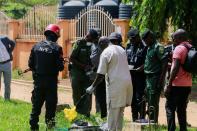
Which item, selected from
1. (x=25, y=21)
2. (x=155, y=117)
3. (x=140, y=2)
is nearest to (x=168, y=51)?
(x=155, y=117)

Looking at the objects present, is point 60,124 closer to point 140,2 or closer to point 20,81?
point 140,2

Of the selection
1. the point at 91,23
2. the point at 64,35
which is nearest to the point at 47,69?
the point at 91,23

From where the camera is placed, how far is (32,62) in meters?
9.19

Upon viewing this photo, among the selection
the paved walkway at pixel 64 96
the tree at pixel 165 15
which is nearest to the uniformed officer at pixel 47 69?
the paved walkway at pixel 64 96

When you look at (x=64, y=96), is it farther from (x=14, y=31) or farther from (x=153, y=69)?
(x=14, y=31)

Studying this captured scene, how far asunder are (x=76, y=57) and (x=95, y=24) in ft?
29.7

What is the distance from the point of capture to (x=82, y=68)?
34.9 ft

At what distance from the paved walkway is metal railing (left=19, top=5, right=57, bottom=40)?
327 cm

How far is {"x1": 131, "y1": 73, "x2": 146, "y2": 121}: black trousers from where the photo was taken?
10289 millimetres

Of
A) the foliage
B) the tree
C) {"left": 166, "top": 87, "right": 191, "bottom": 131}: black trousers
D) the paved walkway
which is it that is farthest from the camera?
the foliage

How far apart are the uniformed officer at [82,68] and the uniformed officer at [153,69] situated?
118 centimetres

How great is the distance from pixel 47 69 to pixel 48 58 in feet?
0.62

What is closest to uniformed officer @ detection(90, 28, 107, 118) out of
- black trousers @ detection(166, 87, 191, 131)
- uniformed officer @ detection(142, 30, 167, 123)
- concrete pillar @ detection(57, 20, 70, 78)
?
uniformed officer @ detection(142, 30, 167, 123)

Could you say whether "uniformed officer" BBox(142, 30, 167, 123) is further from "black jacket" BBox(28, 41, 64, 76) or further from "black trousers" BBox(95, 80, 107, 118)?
"black jacket" BBox(28, 41, 64, 76)
